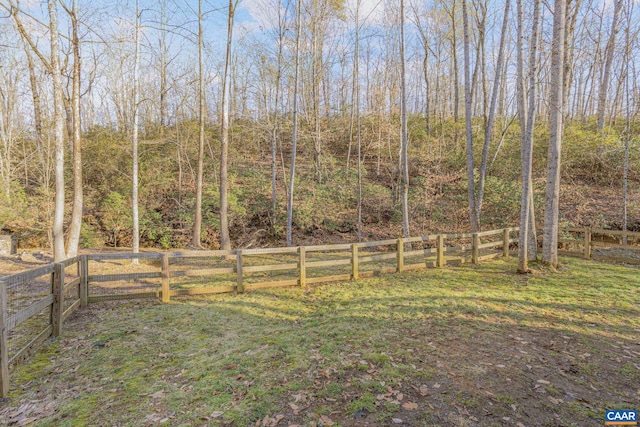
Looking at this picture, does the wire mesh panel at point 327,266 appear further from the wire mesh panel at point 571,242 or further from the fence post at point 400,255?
the wire mesh panel at point 571,242

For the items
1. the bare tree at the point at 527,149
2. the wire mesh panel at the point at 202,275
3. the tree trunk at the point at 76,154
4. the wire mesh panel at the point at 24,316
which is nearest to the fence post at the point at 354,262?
the wire mesh panel at the point at 202,275

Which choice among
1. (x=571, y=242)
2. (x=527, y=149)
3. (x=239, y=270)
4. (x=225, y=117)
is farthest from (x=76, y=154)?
(x=571, y=242)

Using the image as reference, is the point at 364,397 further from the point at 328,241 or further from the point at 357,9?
the point at 357,9

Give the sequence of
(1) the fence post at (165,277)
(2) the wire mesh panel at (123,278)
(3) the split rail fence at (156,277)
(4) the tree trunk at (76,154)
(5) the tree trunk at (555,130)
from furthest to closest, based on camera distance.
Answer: (4) the tree trunk at (76,154) → (5) the tree trunk at (555,130) → (1) the fence post at (165,277) → (2) the wire mesh panel at (123,278) → (3) the split rail fence at (156,277)

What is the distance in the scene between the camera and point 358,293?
6.59 metres

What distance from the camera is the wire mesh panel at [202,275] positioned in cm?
638

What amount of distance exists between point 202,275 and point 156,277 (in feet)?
3.77

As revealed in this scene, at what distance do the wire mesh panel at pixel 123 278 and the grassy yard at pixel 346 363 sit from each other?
25 cm

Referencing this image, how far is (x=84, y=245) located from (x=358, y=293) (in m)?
13.5

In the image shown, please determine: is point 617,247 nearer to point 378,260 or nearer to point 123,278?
point 378,260

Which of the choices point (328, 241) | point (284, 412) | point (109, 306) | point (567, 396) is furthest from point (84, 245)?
point (567, 396)

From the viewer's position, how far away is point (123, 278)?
20.1ft

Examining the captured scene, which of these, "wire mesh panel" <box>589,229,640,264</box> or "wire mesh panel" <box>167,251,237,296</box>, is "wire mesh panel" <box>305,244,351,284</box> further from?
"wire mesh panel" <box>589,229,640,264</box>

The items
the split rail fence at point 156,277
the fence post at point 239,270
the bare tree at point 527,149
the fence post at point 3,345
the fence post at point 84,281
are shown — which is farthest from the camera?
the bare tree at point 527,149
